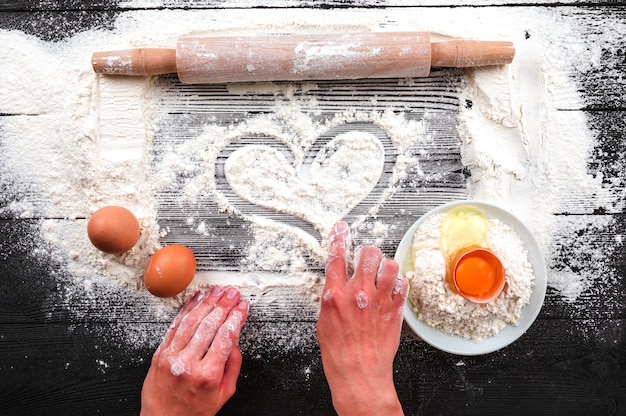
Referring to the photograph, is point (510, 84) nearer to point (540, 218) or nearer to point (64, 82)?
point (540, 218)

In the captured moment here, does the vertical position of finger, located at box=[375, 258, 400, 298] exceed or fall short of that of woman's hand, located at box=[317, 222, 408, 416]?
it exceeds it

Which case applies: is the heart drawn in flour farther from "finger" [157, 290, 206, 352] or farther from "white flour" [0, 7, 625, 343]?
"finger" [157, 290, 206, 352]

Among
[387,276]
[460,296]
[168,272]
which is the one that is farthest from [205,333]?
[460,296]

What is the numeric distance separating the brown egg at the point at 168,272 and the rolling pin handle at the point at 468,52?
2.14ft

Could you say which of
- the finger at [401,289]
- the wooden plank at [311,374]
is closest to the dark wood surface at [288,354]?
the wooden plank at [311,374]

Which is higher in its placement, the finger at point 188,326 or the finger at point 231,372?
the finger at point 188,326

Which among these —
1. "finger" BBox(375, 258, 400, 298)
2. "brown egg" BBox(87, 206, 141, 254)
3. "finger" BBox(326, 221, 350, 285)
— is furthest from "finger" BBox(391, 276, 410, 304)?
"brown egg" BBox(87, 206, 141, 254)

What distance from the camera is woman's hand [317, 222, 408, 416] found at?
95cm

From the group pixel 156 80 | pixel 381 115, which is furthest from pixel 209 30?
pixel 381 115

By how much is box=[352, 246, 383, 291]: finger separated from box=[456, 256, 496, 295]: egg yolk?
0.17m

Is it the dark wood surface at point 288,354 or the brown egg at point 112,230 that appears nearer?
the brown egg at point 112,230

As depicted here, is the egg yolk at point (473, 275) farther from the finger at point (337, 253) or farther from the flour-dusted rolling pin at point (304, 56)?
the flour-dusted rolling pin at point (304, 56)

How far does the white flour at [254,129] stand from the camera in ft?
3.25

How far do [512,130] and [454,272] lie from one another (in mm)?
358
